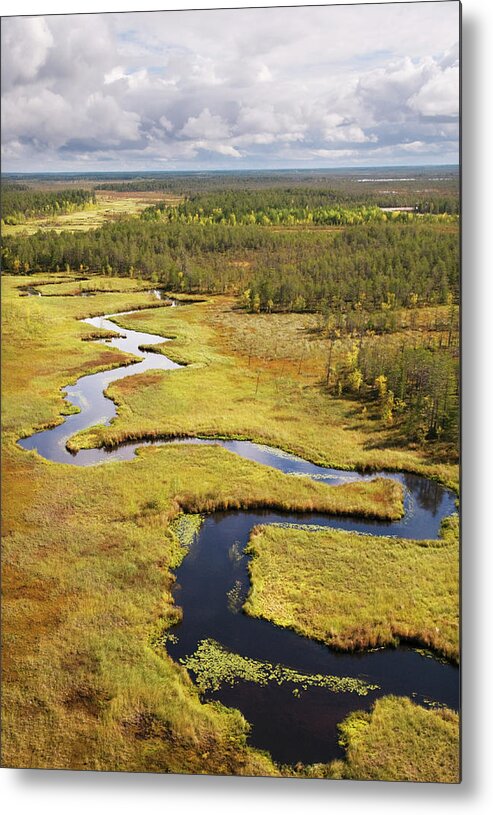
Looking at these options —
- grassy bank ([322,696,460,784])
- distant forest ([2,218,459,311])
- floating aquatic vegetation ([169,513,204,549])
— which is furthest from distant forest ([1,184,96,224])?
grassy bank ([322,696,460,784])

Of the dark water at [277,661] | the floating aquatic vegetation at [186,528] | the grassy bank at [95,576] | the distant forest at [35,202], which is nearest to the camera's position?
the dark water at [277,661]

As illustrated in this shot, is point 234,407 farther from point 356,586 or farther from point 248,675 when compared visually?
point 248,675

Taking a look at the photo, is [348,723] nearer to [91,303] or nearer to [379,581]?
[379,581]

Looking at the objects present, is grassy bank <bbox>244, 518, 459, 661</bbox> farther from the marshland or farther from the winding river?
the winding river

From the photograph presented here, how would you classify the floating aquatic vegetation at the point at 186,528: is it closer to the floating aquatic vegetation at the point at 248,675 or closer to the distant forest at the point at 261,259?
the floating aquatic vegetation at the point at 248,675

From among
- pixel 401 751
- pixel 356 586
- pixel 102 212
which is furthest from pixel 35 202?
pixel 401 751

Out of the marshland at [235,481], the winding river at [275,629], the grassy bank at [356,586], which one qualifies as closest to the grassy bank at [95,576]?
the marshland at [235,481]
